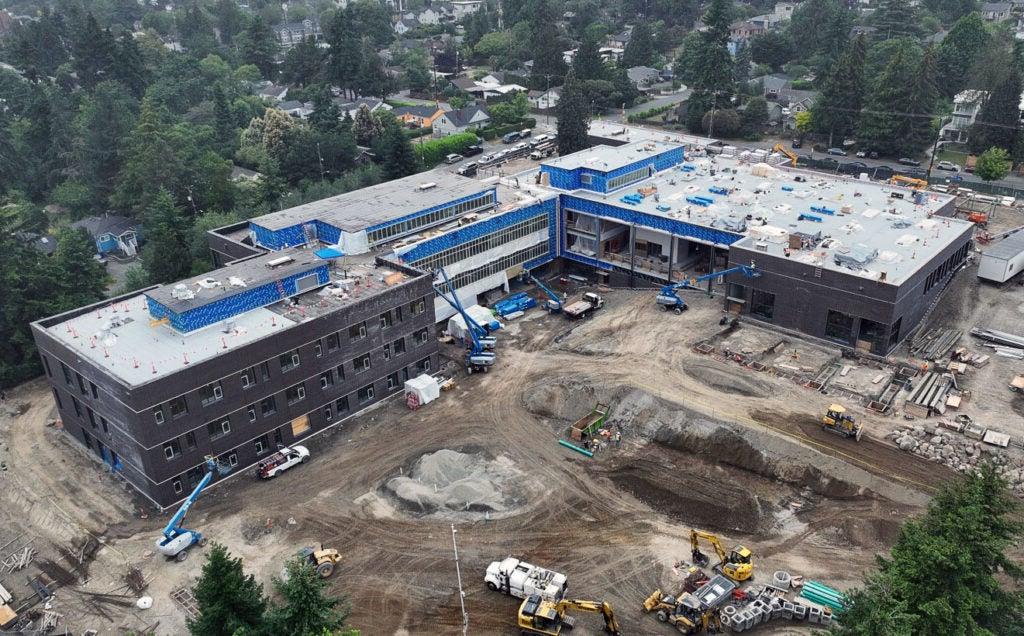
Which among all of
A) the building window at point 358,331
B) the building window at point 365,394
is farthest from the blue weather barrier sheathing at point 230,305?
the building window at point 365,394

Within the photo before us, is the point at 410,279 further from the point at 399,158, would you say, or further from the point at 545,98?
the point at 545,98

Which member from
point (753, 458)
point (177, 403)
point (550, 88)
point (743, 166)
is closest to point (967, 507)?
point (753, 458)

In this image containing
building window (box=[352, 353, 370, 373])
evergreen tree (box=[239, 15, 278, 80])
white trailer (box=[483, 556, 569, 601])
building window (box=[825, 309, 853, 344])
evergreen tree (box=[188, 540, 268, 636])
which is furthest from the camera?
evergreen tree (box=[239, 15, 278, 80])

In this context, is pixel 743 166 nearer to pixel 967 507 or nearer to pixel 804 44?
pixel 967 507

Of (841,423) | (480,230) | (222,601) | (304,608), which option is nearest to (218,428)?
(222,601)

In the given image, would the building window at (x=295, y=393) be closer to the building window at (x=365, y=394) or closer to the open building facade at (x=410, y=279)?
the open building facade at (x=410, y=279)

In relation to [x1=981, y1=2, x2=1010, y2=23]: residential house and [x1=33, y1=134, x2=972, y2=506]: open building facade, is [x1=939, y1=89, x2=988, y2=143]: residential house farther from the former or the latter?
[x1=981, y1=2, x2=1010, y2=23]: residential house

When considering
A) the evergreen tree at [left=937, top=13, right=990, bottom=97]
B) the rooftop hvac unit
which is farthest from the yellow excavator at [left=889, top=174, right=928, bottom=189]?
the rooftop hvac unit
